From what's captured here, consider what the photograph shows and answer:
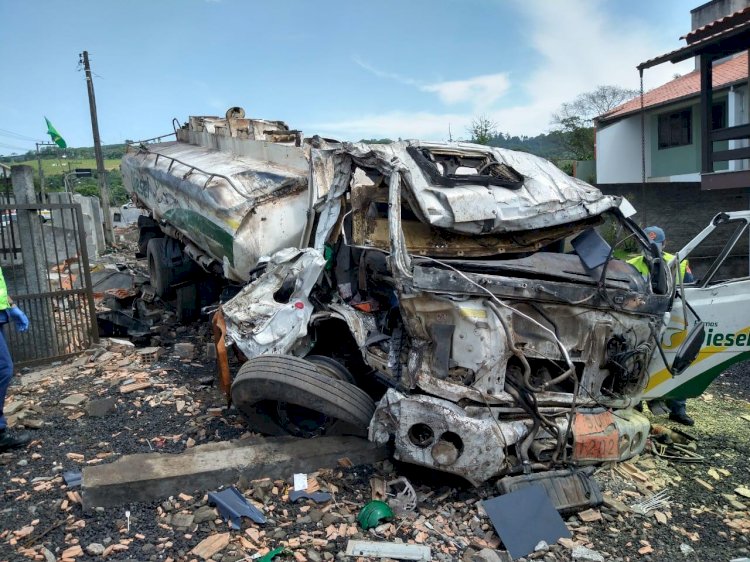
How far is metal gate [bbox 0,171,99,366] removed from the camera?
21.1 ft

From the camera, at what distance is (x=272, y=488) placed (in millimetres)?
3727

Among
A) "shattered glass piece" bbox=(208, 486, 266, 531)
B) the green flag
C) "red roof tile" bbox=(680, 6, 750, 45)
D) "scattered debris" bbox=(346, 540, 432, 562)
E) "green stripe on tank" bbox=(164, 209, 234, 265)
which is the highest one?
the green flag

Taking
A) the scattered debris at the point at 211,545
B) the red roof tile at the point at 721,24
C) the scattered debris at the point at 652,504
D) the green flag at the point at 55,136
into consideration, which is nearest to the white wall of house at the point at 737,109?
the red roof tile at the point at 721,24

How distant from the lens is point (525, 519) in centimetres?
331

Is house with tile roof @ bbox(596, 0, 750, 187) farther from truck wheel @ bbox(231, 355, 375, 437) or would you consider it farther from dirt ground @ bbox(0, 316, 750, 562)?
truck wheel @ bbox(231, 355, 375, 437)

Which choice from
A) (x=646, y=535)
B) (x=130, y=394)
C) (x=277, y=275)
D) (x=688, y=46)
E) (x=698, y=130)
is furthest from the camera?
(x=698, y=130)

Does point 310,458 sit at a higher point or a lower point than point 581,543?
higher

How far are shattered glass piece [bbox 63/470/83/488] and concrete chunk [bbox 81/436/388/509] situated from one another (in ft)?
0.54

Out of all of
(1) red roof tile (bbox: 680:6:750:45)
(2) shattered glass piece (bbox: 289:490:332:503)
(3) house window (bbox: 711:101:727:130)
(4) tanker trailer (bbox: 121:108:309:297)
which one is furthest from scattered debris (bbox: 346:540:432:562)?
(3) house window (bbox: 711:101:727:130)

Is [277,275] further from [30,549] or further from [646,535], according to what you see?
[646,535]

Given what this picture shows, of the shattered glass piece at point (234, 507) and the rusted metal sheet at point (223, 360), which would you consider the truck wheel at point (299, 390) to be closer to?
the rusted metal sheet at point (223, 360)

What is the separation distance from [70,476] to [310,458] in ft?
5.04

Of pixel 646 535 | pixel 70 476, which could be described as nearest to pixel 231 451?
pixel 70 476

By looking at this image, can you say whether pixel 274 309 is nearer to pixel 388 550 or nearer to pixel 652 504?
pixel 388 550
